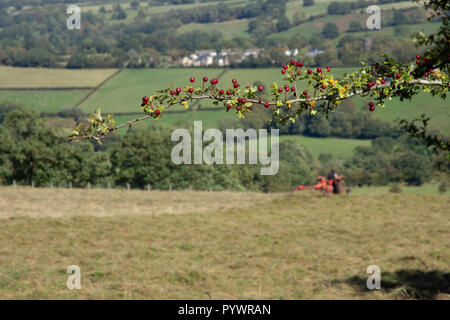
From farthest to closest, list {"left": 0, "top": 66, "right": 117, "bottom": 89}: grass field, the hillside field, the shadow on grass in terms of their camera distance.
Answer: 1. {"left": 0, "top": 66, "right": 117, "bottom": 89}: grass field
2. the hillside field
3. the shadow on grass

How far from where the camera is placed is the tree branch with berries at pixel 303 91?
883 centimetres

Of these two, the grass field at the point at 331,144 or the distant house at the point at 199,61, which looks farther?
the distant house at the point at 199,61

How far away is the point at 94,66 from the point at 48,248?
118725 mm

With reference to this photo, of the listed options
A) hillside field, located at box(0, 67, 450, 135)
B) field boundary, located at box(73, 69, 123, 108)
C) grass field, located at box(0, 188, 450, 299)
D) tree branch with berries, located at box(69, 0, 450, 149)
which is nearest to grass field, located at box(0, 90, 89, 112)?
hillside field, located at box(0, 67, 450, 135)

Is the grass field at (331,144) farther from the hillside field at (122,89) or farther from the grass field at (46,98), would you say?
the grass field at (46,98)

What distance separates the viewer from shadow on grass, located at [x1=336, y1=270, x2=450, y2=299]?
1658cm

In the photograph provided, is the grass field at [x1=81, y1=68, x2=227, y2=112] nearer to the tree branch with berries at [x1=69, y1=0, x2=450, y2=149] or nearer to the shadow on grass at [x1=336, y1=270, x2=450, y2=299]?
the shadow on grass at [x1=336, y1=270, x2=450, y2=299]

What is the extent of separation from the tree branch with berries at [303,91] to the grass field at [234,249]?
8.33 meters

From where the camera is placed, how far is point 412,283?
17.9 meters

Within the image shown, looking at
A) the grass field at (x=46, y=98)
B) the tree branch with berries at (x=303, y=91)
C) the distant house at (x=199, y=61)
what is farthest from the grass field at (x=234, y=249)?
the distant house at (x=199, y=61)

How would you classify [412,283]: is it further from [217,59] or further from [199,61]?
[199,61]

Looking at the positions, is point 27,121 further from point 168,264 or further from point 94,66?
point 94,66

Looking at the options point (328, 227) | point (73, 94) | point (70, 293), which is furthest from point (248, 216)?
point (73, 94)

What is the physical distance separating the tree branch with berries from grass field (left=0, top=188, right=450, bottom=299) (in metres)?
8.33
